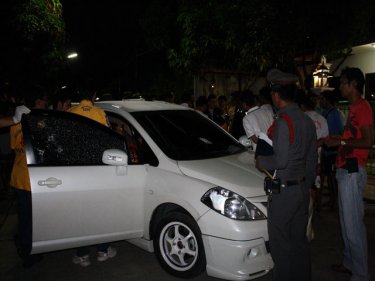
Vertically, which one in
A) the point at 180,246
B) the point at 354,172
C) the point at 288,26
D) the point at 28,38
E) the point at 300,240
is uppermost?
the point at 288,26

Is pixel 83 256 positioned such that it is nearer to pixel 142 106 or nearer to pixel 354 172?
pixel 142 106

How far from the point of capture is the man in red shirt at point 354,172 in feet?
12.2

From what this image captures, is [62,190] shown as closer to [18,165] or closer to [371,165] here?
[18,165]

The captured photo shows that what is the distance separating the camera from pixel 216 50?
15156 mm

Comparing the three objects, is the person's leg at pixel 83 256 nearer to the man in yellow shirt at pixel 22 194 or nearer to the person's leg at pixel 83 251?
the person's leg at pixel 83 251

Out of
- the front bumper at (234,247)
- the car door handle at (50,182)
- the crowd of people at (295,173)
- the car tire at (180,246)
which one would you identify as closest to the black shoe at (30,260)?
the crowd of people at (295,173)

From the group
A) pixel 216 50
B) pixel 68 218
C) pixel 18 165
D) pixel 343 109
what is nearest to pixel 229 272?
pixel 68 218

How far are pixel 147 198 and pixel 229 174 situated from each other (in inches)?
34.9

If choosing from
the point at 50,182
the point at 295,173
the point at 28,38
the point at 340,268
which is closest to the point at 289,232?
the point at 295,173

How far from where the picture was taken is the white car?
144 inches

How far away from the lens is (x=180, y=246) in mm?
4039

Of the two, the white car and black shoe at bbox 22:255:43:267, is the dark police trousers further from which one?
black shoe at bbox 22:255:43:267

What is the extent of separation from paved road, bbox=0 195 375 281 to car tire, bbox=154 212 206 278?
7.6 inches

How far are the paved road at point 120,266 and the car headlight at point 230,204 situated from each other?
90 cm
